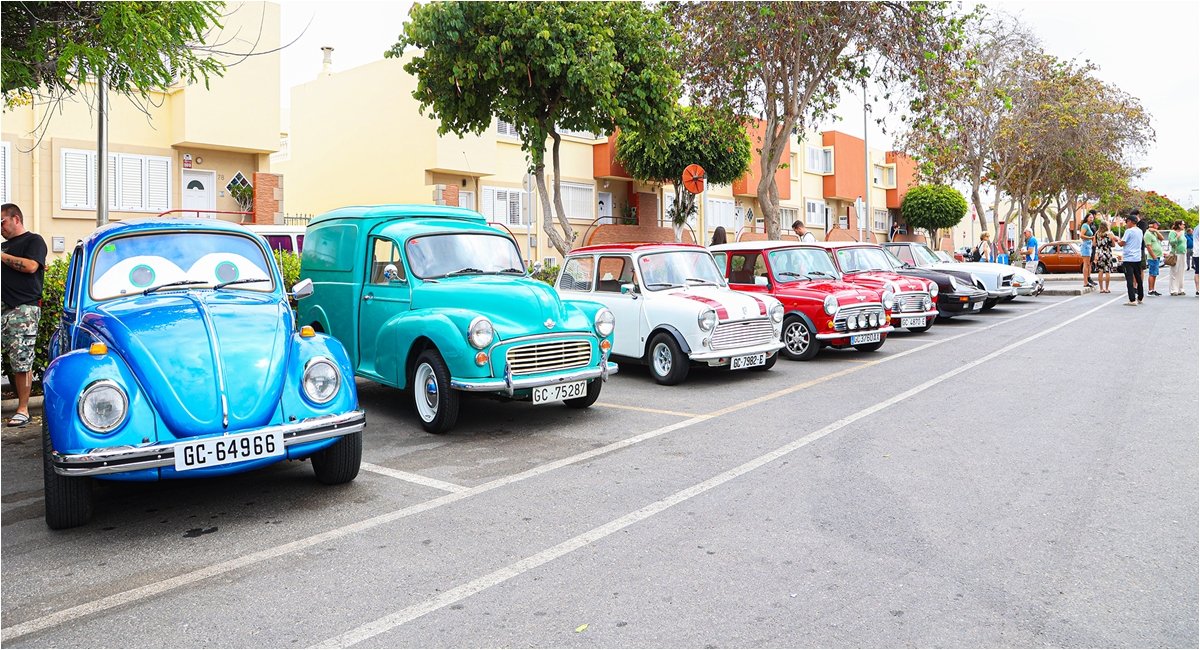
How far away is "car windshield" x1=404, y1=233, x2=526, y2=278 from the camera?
8352 millimetres

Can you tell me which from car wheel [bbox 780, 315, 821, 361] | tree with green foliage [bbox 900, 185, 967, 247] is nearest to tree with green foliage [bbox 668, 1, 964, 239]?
car wheel [bbox 780, 315, 821, 361]

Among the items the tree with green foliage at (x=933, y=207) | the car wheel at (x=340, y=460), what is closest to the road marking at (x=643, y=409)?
the car wheel at (x=340, y=460)

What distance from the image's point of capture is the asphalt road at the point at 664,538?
3627 millimetres

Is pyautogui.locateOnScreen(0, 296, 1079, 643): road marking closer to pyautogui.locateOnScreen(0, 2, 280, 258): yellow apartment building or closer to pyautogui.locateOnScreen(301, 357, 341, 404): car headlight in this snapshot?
pyautogui.locateOnScreen(301, 357, 341, 404): car headlight

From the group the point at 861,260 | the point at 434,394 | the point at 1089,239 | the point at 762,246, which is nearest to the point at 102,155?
the point at 434,394

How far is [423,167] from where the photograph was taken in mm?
25016

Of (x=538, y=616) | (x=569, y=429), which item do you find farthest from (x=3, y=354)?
(x=538, y=616)

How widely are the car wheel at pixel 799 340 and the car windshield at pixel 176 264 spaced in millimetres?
7735

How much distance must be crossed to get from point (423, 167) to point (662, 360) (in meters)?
16.6

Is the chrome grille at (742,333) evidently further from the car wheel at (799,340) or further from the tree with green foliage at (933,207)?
the tree with green foliage at (933,207)

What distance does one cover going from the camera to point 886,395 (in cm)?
926

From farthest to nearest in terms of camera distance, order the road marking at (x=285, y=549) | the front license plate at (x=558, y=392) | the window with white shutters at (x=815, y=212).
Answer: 1. the window with white shutters at (x=815, y=212)
2. the front license plate at (x=558, y=392)
3. the road marking at (x=285, y=549)

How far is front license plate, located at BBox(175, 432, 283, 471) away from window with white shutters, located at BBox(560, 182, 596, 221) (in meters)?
24.8

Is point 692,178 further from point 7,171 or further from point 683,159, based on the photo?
point 7,171
